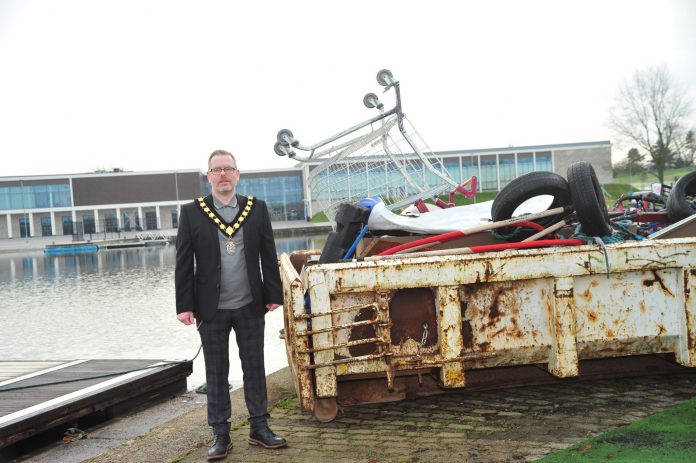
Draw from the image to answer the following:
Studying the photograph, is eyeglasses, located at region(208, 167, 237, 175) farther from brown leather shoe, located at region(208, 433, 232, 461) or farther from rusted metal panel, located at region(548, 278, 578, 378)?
rusted metal panel, located at region(548, 278, 578, 378)

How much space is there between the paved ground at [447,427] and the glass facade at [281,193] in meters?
78.3

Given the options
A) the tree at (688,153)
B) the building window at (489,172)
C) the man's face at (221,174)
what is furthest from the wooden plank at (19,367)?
the building window at (489,172)

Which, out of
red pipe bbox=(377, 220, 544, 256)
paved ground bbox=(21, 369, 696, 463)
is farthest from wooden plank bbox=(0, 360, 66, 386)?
red pipe bbox=(377, 220, 544, 256)

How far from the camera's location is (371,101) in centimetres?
1205

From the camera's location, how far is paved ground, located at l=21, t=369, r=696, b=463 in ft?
12.6

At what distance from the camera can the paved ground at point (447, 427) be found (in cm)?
383

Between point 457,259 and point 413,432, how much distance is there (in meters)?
1.21

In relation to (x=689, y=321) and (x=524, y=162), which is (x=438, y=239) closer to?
(x=689, y=321)

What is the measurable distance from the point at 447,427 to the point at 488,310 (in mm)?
896

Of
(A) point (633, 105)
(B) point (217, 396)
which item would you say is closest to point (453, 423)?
(B) point (217, 396)

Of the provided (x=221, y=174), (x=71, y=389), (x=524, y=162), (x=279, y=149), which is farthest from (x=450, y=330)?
(x=524, y=162)

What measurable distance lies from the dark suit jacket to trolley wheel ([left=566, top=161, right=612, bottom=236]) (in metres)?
2.04

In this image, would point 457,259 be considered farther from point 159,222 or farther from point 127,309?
point 159,222

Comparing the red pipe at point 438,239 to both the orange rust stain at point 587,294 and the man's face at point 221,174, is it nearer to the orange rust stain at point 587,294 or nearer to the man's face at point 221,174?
the orange rust stain at point 587,294
